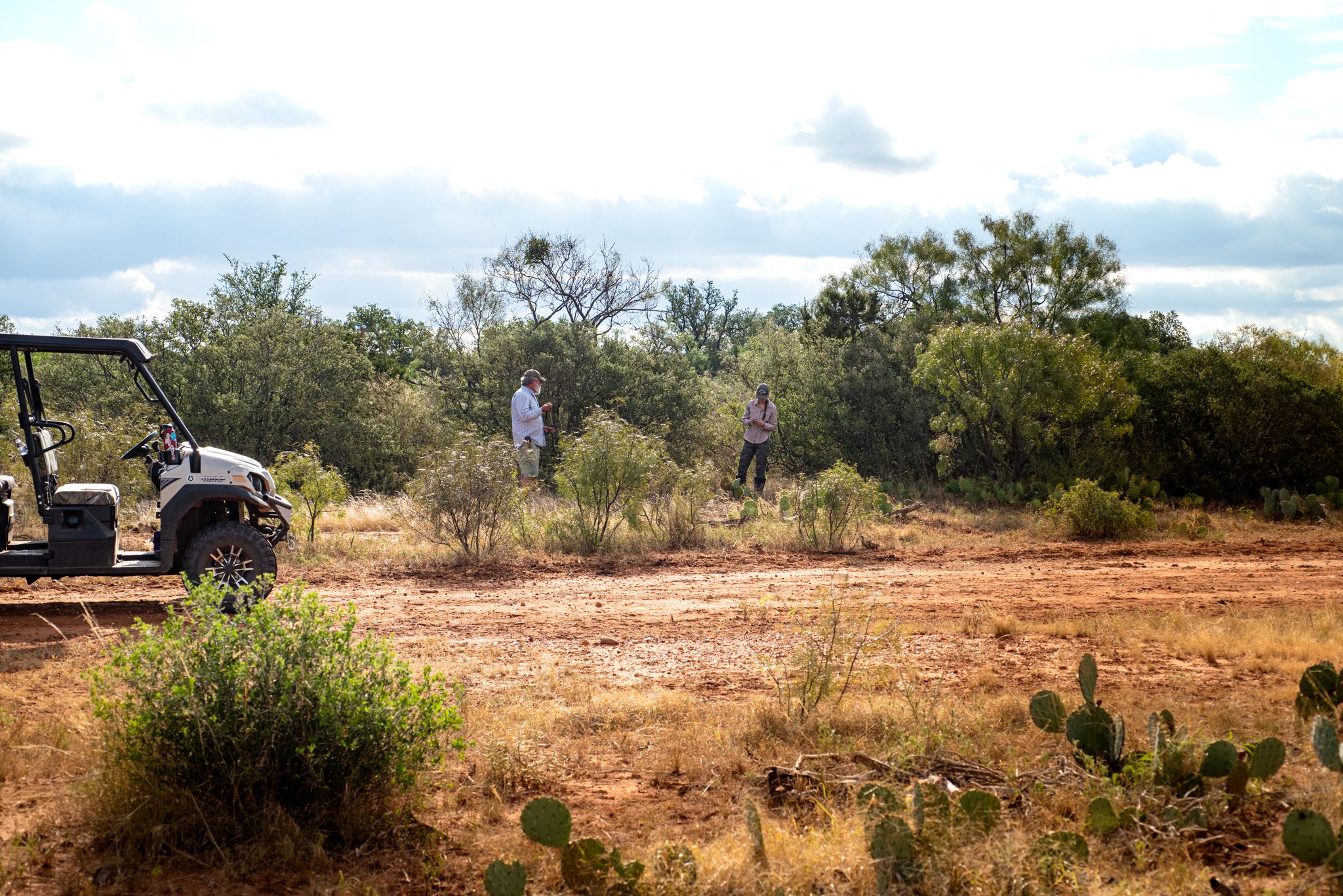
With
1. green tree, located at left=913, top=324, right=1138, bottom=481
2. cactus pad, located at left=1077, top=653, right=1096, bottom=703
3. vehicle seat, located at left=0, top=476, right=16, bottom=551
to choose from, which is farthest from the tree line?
cactus pad, located at left=1077, top=653, right=1096, bottom=703

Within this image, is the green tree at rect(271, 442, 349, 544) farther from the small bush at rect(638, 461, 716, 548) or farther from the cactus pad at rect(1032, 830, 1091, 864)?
the cactus pad at rect(1032, 830, 1091, 864)

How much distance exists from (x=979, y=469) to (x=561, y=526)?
26.9 feet

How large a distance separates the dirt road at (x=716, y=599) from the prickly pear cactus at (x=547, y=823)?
7.87 ft

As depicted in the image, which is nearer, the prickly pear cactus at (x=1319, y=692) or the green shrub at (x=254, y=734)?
the green shrub at (x=254, y=734)

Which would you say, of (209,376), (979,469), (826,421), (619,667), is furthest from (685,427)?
(619,667)

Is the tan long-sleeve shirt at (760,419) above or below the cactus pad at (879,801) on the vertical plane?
above

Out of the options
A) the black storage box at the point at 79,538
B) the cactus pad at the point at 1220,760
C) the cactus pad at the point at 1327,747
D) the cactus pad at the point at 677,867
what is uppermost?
the black storage box at the point at 79,538

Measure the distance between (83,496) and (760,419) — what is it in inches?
421

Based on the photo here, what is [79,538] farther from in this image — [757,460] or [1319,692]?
[757,460]

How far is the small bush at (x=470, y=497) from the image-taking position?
1130 cm

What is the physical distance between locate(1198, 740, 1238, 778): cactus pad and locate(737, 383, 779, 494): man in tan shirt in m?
12.2

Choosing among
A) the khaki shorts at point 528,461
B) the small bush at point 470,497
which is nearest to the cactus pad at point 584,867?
the small bush at point 470,497

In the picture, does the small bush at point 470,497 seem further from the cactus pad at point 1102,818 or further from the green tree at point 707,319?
the green tree at point 707,319

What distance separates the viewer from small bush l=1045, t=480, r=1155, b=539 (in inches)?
509
